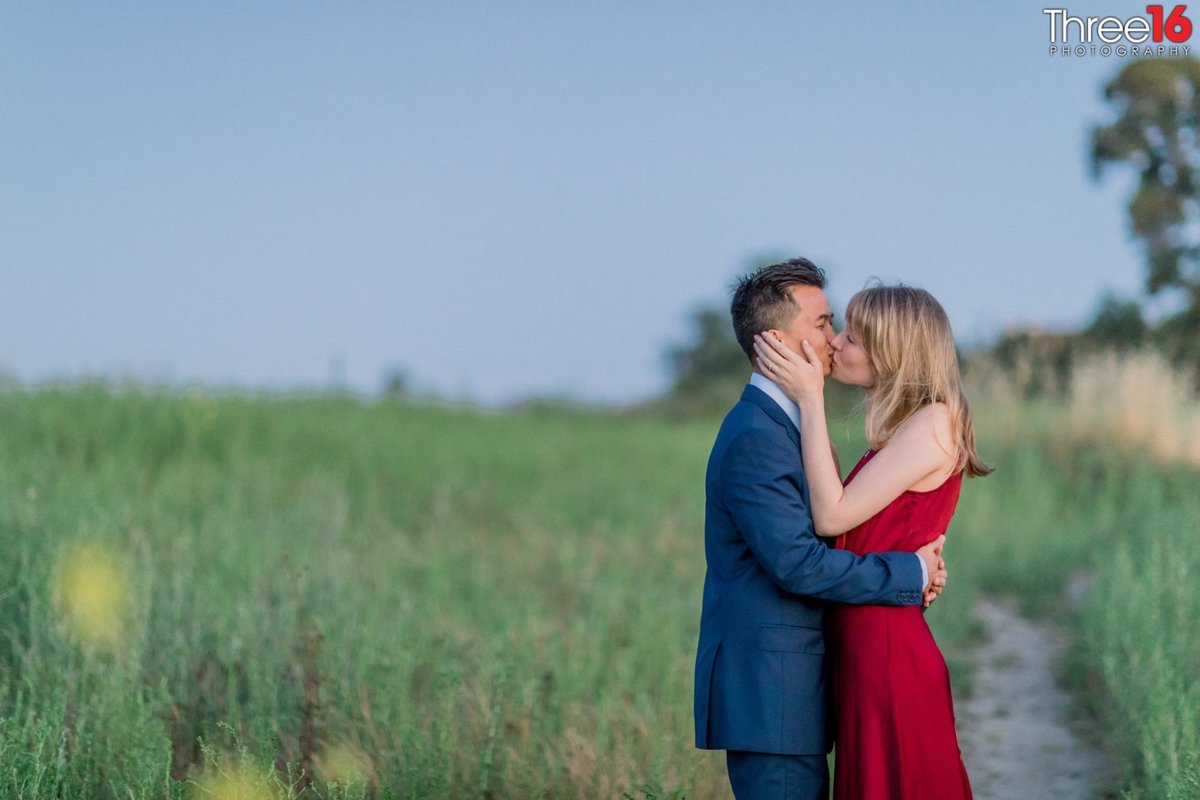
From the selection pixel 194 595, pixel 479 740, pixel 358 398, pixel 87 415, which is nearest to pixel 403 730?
pixel 479 740

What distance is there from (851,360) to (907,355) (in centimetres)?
15

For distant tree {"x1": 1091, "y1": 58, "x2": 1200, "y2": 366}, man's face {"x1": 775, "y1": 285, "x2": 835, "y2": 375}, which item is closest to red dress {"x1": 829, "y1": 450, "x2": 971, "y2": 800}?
man's face {"x1": 775, "y1": 285, "x2": 835, "y2": 375}

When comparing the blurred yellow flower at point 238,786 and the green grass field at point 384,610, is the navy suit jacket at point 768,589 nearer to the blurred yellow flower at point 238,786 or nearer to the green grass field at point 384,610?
the green grass field at point 384,610

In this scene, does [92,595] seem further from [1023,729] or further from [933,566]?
[1023,729]

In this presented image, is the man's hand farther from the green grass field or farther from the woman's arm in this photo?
the green grass field

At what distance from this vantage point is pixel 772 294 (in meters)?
2.98

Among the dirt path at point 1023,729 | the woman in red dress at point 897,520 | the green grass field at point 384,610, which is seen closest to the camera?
the woman in red dress at point 897,520

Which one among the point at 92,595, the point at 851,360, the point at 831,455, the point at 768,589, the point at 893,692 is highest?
the point at 851,360

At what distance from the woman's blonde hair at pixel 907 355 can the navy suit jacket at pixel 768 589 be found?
36 centimetres

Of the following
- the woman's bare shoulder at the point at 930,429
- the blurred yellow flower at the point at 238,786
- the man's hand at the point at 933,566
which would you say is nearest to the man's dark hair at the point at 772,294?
the woman's bare shoulder at the point at 930,429

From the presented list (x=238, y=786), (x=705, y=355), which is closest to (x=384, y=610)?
(x=238, y=786)

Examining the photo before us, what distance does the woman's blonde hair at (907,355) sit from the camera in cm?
307

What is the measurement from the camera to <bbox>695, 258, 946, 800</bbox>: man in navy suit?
9.21 feet

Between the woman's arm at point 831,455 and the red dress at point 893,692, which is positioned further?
the red dress at point 893,692
